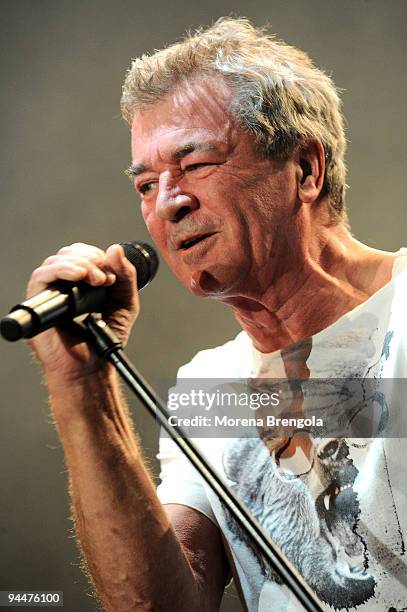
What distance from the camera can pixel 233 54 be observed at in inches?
54.2

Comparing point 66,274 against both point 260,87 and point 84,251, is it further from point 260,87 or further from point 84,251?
point 260,87

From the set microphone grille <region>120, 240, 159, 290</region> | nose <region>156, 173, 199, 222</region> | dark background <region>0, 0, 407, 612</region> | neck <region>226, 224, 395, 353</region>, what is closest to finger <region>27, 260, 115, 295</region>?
microphone grille <region>120, 240, 159, 290</region>

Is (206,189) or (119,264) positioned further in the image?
(206,189)

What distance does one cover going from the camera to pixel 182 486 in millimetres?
1429

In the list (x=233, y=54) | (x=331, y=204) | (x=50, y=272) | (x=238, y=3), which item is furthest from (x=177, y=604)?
(x=238, y=3)

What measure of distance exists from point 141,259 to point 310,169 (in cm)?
52

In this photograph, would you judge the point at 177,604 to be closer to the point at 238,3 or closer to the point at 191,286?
the point at 191,286

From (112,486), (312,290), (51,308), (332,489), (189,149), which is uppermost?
(189,149)

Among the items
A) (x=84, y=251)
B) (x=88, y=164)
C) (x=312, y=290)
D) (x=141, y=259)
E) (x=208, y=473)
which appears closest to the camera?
(x=208, y=473)

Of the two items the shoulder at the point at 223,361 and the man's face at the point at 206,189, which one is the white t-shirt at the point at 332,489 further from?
the man's face at the point at 206,189

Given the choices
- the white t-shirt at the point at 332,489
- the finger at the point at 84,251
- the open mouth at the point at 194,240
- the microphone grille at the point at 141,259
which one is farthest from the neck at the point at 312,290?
the finger at the point at 84,251

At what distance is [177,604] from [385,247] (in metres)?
0.75

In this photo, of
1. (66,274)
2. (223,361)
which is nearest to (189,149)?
(223,361)

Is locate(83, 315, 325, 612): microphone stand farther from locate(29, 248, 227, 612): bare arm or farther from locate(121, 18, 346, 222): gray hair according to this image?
locate(121, 18, 346, 222): gray hair
